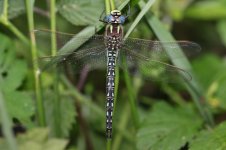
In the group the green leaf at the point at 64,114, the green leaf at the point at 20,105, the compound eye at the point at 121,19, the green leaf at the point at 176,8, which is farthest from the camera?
the green leaf at the point at 176,8

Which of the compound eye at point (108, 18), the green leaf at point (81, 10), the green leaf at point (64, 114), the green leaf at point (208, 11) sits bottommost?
the green leaf at point (64, 114)

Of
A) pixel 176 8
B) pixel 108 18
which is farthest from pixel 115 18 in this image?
pixel 176 8

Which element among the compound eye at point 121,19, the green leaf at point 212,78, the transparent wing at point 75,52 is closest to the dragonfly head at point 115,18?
the compound eye at point 121,19

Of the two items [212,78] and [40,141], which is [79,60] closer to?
[40,141]

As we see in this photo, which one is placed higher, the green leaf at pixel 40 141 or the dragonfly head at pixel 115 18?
the dragonfly head at pixel 115 18

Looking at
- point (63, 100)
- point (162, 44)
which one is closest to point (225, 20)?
point (162, 44)

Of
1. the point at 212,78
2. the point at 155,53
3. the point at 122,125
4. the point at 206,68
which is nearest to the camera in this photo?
the point at 155,53

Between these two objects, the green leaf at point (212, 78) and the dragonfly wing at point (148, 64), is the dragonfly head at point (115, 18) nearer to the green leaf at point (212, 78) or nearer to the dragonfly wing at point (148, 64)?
the dragonfly wing at point (148, 64)
